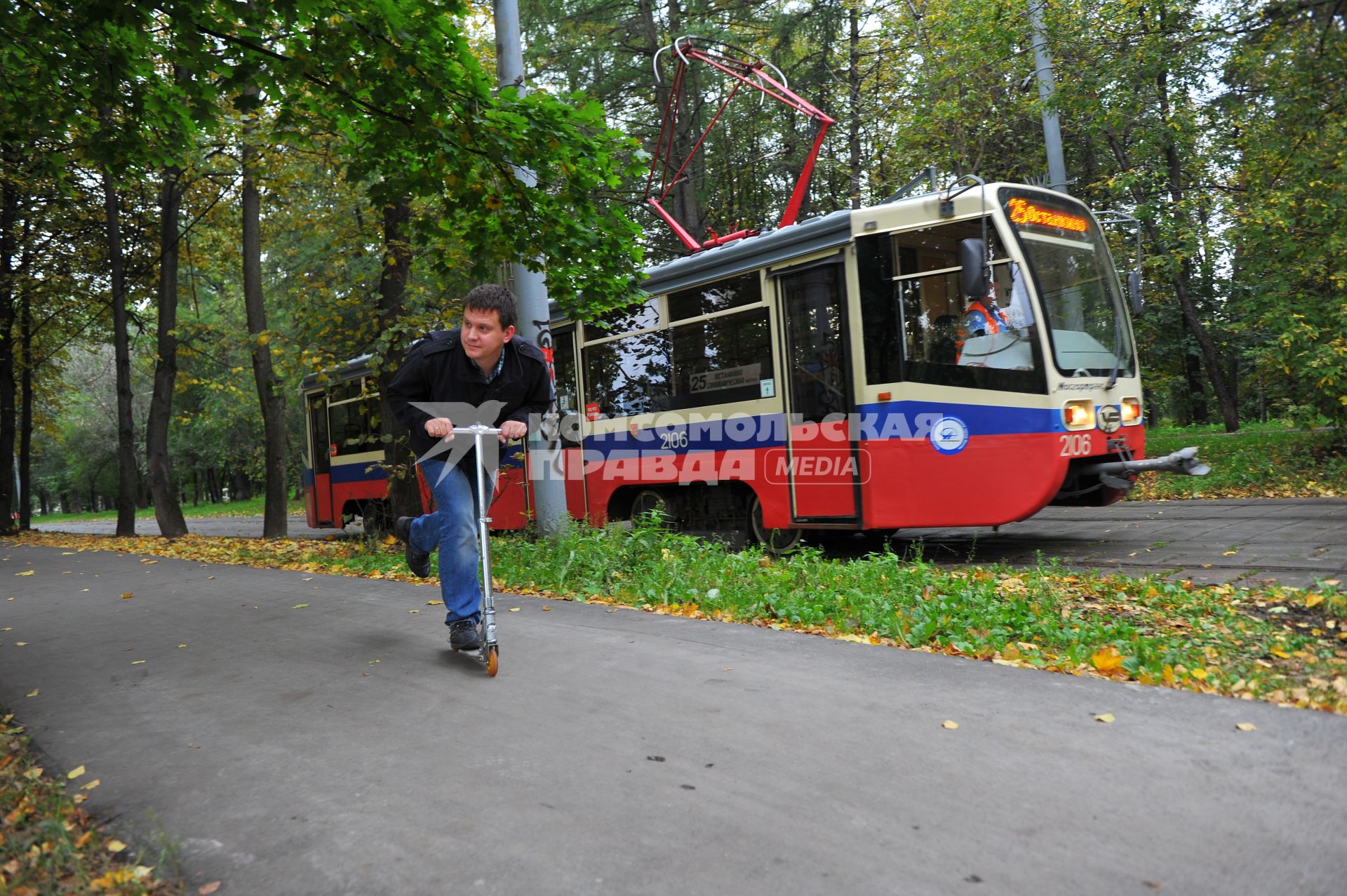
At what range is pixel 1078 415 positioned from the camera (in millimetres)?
8266

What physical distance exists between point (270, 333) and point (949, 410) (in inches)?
374

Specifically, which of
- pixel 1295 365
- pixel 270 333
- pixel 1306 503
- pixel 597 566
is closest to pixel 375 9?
pixel 597 566

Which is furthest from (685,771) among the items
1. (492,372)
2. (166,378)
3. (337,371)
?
(166,378)

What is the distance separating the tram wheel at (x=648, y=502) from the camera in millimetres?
10266

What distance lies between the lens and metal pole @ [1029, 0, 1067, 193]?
14148 mm

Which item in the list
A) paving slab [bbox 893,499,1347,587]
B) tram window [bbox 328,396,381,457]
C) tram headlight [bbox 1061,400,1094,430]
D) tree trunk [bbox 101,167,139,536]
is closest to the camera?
paving slab [bbox 893,499,1347,587]

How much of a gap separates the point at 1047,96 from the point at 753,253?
793 centimetres

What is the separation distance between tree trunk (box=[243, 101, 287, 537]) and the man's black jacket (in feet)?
34.4

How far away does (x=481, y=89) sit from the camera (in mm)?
6469

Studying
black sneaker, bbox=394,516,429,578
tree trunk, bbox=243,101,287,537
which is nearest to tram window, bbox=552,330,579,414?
tree trunk, bbox=243,101,287,537

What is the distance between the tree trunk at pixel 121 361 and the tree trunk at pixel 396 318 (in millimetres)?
8736

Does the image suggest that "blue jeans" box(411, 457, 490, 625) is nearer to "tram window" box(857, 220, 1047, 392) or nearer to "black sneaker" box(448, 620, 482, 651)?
"black sneaker" box(448, 620, 482, 651)

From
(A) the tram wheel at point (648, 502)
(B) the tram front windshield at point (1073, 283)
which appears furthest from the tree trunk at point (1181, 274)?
(A) the tram wheel at point (648, 502)

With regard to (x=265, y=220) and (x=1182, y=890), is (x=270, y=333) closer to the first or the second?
(x=265, y=220)
